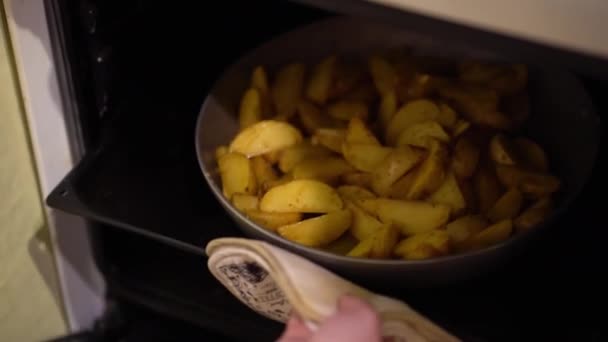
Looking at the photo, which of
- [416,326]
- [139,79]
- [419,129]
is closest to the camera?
[416,326]

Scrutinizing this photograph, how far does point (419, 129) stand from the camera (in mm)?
782

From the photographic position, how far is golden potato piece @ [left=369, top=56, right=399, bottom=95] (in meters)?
0.84

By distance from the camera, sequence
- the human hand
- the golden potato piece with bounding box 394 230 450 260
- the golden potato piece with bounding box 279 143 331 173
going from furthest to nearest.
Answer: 1. the golden potato piece with bounding box 279 143 331 173
2. the golden potato piece with bounding box 394 230 450 260
3. the human hand

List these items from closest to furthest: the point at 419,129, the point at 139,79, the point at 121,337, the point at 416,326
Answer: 1. the point at 416,326
2. the point at 419,129
3. the point at 139,79
4. the point at 121,337

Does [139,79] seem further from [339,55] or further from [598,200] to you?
[598,200]

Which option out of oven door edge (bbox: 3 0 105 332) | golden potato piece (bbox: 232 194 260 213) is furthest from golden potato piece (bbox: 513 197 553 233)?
oven door edge (bbox: 3 0 105 332)

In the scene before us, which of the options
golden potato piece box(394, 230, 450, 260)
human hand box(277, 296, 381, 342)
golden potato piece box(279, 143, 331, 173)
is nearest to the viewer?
human hand box(277, 296, 381, 342)

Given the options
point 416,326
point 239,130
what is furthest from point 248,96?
point 416,326

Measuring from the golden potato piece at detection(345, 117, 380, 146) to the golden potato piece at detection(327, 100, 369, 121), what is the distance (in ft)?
0.15

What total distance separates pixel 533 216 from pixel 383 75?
0.69 feet

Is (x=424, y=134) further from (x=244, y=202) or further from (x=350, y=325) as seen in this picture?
(x=350, y=325)

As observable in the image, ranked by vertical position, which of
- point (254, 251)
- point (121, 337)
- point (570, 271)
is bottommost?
point (121, 337)

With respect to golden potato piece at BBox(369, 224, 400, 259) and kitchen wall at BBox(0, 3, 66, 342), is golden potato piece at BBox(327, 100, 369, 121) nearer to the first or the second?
golden potato piece at BBox(369, 224, 400, 259)

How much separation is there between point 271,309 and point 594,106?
0.34m
